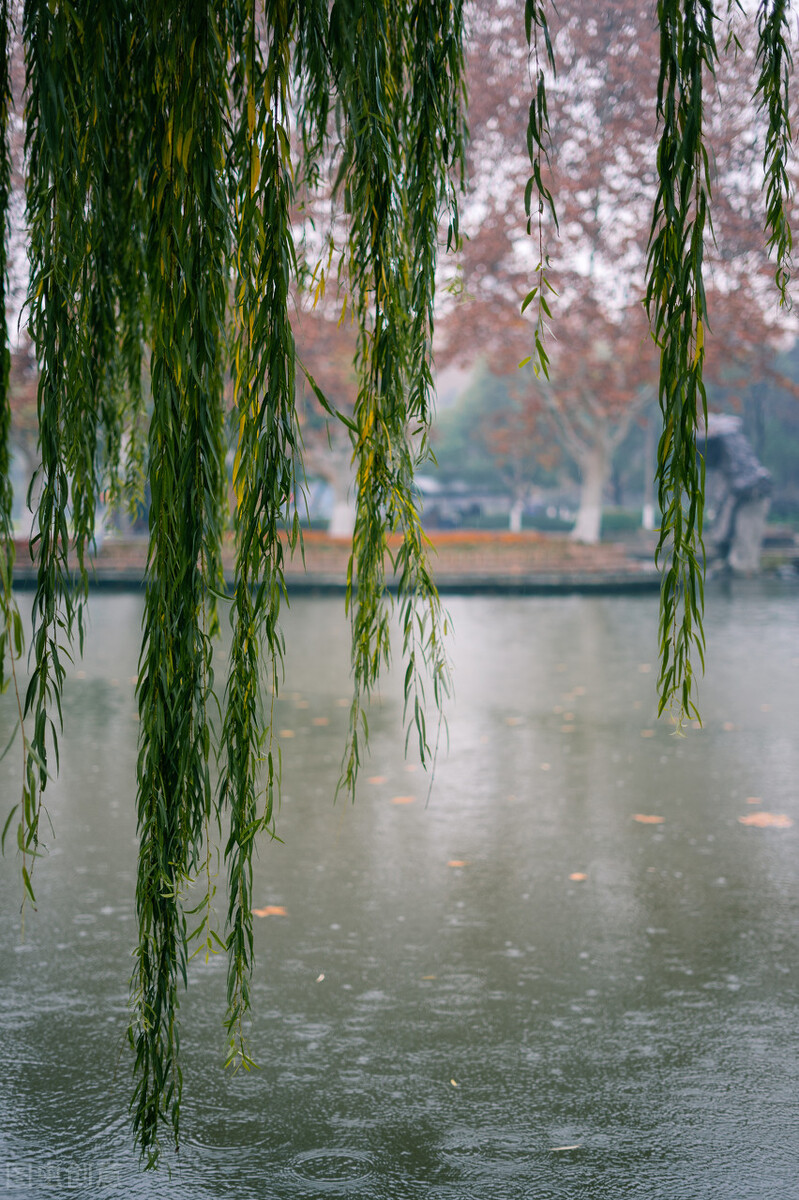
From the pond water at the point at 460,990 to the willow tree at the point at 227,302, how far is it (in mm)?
1151

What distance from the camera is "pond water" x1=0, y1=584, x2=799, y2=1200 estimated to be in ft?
11.0

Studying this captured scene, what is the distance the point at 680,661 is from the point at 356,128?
1260mm

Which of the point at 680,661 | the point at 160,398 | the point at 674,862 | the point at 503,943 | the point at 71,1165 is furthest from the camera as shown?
the point at 674,862

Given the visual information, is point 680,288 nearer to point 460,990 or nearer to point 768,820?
point 460,990

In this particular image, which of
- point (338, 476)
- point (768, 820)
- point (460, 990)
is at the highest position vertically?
point (338, 476)

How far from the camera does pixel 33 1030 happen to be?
4.21 m

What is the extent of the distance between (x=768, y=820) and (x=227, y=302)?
5.67m

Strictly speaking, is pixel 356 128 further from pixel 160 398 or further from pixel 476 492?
A: pixel 476 492

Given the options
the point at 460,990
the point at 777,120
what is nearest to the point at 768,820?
the point at 460,990

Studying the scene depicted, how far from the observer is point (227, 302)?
2465 millimetres

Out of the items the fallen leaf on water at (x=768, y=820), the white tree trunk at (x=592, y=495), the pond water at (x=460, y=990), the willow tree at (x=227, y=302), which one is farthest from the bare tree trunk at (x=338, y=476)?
the willow tree at (x=227, y=302)

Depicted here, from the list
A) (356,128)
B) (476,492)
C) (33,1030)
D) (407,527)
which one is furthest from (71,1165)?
(476,492)

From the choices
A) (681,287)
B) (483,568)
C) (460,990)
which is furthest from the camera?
(483,568)

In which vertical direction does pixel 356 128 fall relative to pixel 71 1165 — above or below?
above
